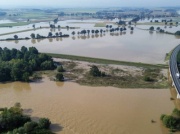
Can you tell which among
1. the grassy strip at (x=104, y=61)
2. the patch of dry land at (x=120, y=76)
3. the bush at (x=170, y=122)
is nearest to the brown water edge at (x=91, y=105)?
the bush at (x=170, y=122)

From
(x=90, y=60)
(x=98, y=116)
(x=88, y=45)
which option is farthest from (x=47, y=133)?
(x=88, y=45)

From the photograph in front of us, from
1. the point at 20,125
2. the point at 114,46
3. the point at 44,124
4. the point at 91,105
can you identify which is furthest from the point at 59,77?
the point at 114,46

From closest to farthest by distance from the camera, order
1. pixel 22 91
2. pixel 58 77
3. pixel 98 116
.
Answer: pixel 98 116 → pixel 22 91 → pixel 58 77

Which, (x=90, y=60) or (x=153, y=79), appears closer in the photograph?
(x=153, y=79)

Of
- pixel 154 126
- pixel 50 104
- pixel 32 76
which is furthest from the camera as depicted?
pixel 32 76

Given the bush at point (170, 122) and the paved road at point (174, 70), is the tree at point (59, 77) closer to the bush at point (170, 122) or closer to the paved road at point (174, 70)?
the paved road at point (174, 70)

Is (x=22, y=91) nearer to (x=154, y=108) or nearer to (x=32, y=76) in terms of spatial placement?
(x=32, y=76)
